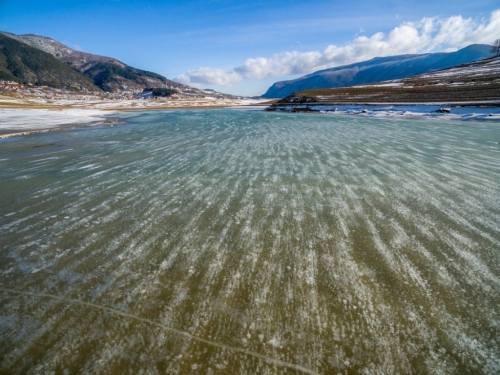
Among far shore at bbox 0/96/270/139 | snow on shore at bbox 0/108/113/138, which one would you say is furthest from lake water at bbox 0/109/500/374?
snow on shore at bbox 0/108/113/138

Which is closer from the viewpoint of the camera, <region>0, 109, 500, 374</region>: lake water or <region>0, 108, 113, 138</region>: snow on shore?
<region>0, 109, 500, 374</region>: lake water

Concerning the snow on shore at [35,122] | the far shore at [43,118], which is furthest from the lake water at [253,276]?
the snow on shore at [35,122]

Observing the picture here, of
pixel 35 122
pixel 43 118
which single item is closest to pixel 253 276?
pixel 35 122

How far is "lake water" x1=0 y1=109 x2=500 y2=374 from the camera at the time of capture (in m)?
2.86

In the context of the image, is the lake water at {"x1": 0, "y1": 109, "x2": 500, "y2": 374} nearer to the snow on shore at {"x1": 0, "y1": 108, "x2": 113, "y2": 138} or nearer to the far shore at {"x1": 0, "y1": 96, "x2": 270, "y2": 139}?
the far shore at {"x1": 0, "y1": 96, "x2": 270, "y2": 139}

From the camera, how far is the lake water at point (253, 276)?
9.37ft

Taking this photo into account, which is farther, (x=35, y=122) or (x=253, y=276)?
(x=35, y=122)

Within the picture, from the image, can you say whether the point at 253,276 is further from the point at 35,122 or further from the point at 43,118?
the point at 43,118

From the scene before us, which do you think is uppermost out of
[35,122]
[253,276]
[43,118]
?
[43,118]

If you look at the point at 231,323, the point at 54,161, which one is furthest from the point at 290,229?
the point at 54,161

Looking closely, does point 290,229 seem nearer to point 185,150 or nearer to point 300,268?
point 300,268

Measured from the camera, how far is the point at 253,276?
13.4 feet

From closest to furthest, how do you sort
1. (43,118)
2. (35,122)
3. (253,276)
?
1. (253,276)
2. (35,122)
3. (43,118)

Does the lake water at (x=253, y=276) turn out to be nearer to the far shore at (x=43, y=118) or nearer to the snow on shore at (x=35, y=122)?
the far shore at (x=43, y=118)
